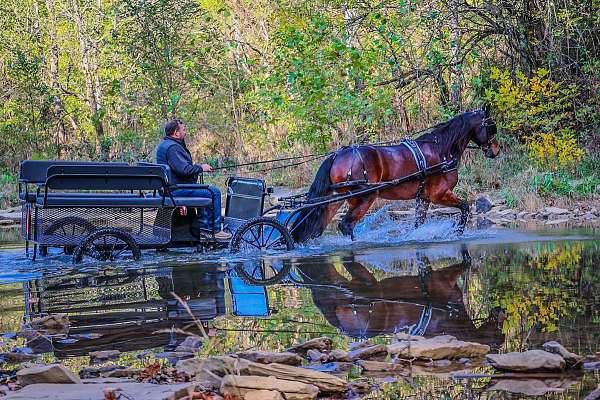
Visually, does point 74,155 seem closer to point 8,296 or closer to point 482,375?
point 8,296

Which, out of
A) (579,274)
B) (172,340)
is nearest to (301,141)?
(579,274)

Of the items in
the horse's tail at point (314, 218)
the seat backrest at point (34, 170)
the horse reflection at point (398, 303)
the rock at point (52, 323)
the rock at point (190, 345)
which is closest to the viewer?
the rock at point (190, 345)

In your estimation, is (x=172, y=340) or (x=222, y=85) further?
(x=222, y=85)

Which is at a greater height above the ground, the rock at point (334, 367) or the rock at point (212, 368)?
the rock at point (212, 368)

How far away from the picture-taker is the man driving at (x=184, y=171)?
455 inches

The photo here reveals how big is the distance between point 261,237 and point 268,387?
23.6 feet

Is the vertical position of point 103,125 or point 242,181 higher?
point 103,125

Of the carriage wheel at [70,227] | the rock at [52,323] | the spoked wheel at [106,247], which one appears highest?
the carriage wheel at [70,227]

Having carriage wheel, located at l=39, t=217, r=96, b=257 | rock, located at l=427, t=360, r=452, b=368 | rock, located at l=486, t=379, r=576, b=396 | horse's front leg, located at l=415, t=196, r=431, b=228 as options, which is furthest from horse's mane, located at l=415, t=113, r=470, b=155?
rock, located at l=486, t=379, r=576, b=396

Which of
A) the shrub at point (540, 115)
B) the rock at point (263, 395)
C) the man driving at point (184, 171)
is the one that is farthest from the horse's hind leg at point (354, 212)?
the rock at point (263, 395)

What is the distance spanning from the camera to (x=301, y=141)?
2316 centimetres

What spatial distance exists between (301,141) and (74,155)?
7.78 meters

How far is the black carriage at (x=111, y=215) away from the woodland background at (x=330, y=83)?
328 inches

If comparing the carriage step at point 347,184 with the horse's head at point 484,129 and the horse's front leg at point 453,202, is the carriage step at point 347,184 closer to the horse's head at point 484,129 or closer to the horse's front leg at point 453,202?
the horse's front leg at point 453,202
